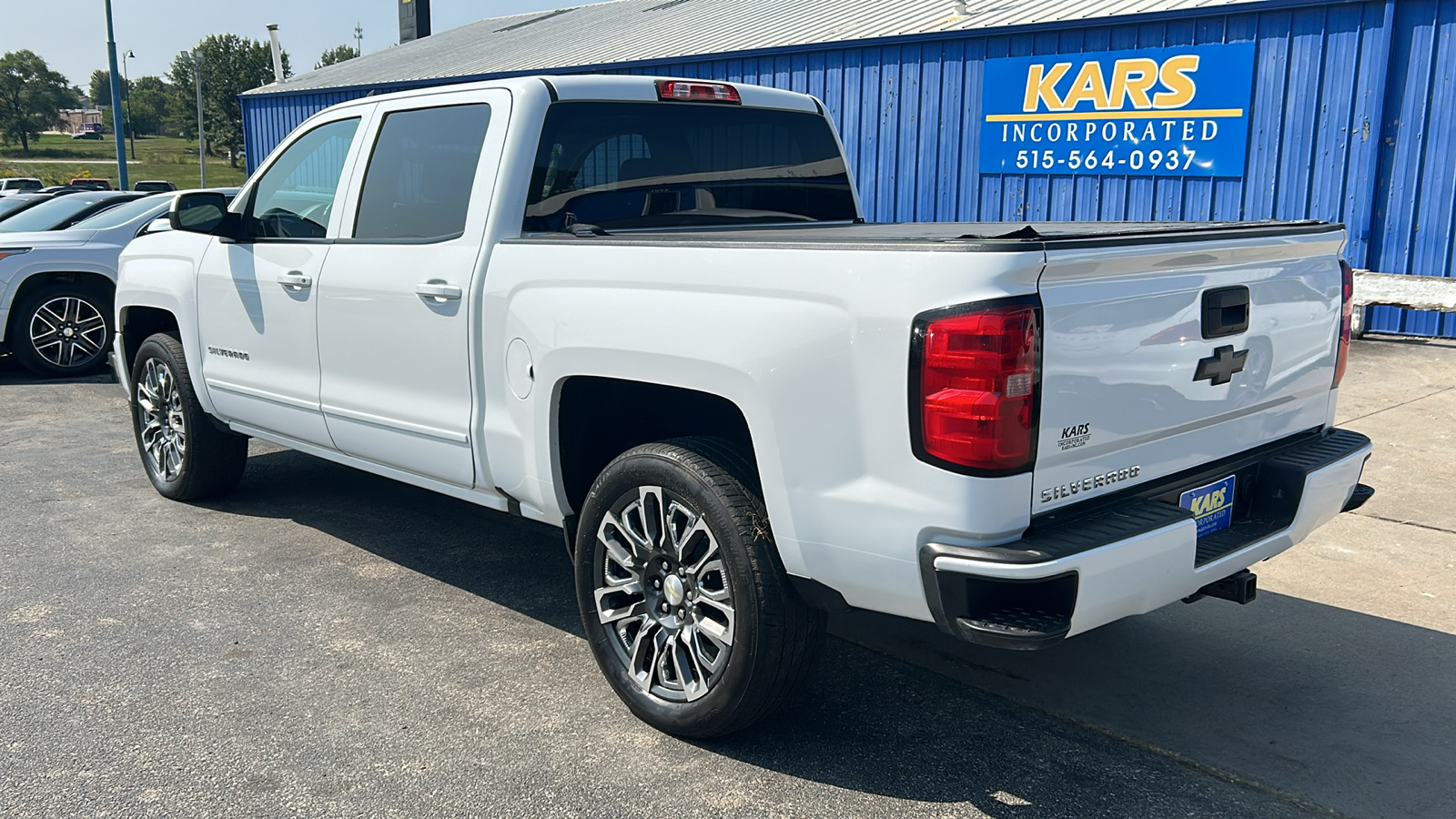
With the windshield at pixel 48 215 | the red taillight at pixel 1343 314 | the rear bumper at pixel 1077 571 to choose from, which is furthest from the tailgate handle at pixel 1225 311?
the windshield at pixel 48 215

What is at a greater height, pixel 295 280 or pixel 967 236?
pixel 967 236

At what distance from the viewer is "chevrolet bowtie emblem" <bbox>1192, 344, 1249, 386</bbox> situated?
3.11 metres

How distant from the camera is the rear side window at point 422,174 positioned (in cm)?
411

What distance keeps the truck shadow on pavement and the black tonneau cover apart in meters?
1.43

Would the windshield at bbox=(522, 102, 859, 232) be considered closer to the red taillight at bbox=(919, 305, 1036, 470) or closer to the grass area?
the red taillight at bbox=(919, 305, 1036, 470)

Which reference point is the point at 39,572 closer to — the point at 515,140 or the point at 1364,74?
the point at 515,140

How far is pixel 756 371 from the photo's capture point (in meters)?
3.00

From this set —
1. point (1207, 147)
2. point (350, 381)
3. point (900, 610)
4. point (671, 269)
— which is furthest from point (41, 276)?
point (1207, 147)

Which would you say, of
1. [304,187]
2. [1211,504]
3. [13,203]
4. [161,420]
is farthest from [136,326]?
[13,203]

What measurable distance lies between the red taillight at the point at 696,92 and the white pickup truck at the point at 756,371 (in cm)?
1

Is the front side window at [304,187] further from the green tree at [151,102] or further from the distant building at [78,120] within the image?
the green tree at [151,102]

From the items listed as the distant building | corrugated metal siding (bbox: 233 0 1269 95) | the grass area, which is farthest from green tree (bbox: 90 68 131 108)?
corrugated metal siding (bbox: 233 0 1269 95)

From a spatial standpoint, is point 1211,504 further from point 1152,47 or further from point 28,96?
point 28,96

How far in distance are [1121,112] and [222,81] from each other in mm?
101997
